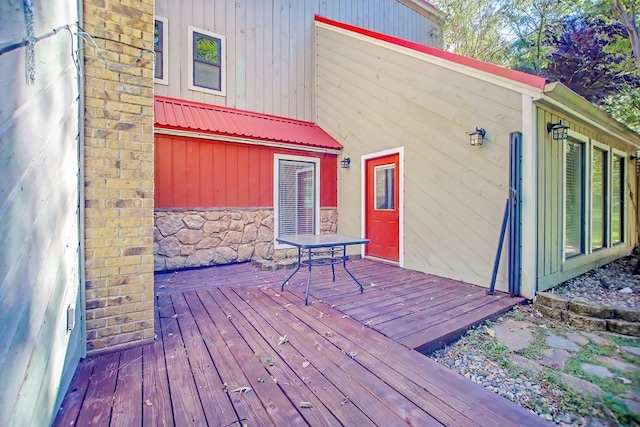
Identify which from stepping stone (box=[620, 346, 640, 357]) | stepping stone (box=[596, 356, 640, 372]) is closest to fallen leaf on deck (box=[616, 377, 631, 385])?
stepping stone (box=[596, 356, 640, 372])

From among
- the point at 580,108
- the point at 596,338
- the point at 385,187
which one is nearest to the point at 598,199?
the point at 580,108

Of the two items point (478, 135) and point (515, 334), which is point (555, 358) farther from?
point (478, 135)

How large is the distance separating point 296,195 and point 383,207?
1756mm

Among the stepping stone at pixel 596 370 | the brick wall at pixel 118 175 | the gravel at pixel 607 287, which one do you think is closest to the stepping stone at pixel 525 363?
the stepping stone at pixel 596 370

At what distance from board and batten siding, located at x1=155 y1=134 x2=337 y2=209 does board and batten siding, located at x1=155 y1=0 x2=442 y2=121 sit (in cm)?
121

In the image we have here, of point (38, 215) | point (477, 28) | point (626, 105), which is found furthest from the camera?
point (477, 28)

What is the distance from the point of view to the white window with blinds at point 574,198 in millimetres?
4375

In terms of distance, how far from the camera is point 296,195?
6.14 meters

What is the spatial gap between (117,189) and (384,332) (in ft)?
7.65

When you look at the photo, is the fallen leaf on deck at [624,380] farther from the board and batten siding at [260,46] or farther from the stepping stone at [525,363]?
the board and batten siding at [260,46]

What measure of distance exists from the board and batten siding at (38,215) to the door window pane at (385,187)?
4429 millimetres

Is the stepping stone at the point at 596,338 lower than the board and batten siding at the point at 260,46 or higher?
lower

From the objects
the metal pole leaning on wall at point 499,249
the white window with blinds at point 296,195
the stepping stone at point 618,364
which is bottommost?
the stepping stone at point 618,364

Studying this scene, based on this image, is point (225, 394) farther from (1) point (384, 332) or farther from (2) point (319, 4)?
(2) point (319, 4)
